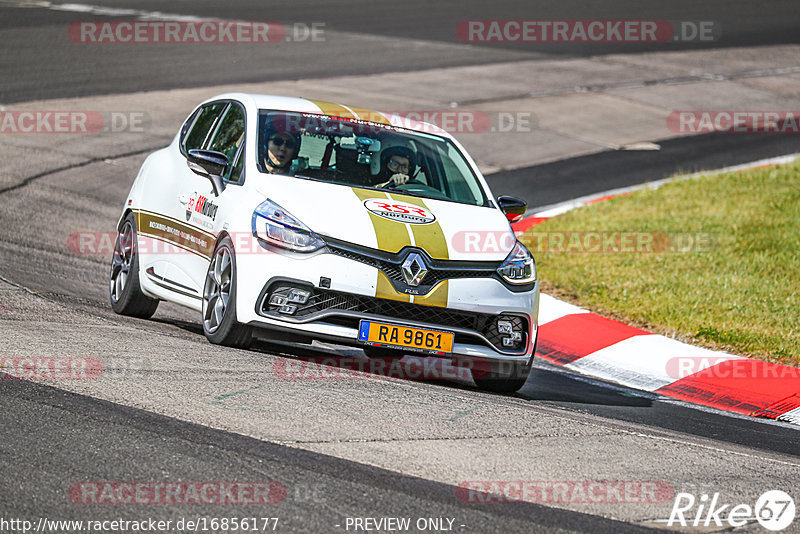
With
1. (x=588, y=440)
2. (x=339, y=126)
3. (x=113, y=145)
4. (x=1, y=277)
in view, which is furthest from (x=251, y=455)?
(x=113, y=145)

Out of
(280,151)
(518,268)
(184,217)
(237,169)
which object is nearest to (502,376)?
(518,268)

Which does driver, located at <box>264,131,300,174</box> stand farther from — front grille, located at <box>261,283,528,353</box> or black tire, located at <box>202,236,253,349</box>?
front grille, located at <box>261,283,528,353</box>

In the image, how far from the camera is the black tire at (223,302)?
726 cm

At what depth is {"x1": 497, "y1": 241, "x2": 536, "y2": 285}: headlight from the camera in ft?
24.5

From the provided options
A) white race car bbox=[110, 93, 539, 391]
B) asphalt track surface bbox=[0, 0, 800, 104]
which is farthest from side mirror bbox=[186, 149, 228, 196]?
asphalt track surface bbox=[0, 0, 800, 104]

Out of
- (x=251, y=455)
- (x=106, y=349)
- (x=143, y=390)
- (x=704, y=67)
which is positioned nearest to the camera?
(x=251, y=455)

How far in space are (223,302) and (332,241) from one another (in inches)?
33.6

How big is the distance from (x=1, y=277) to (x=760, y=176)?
1007 cm

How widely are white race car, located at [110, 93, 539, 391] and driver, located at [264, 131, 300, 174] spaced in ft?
0.04

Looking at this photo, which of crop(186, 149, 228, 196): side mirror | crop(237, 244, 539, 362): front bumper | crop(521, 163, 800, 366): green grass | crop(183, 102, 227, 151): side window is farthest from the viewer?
crop(521, 163, 800, 366): green grass

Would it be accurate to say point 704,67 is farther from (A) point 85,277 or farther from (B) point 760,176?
(A) point 85,277

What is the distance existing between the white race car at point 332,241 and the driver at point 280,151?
0.01 meters

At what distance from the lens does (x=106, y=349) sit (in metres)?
6.82

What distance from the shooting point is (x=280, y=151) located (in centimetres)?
803
